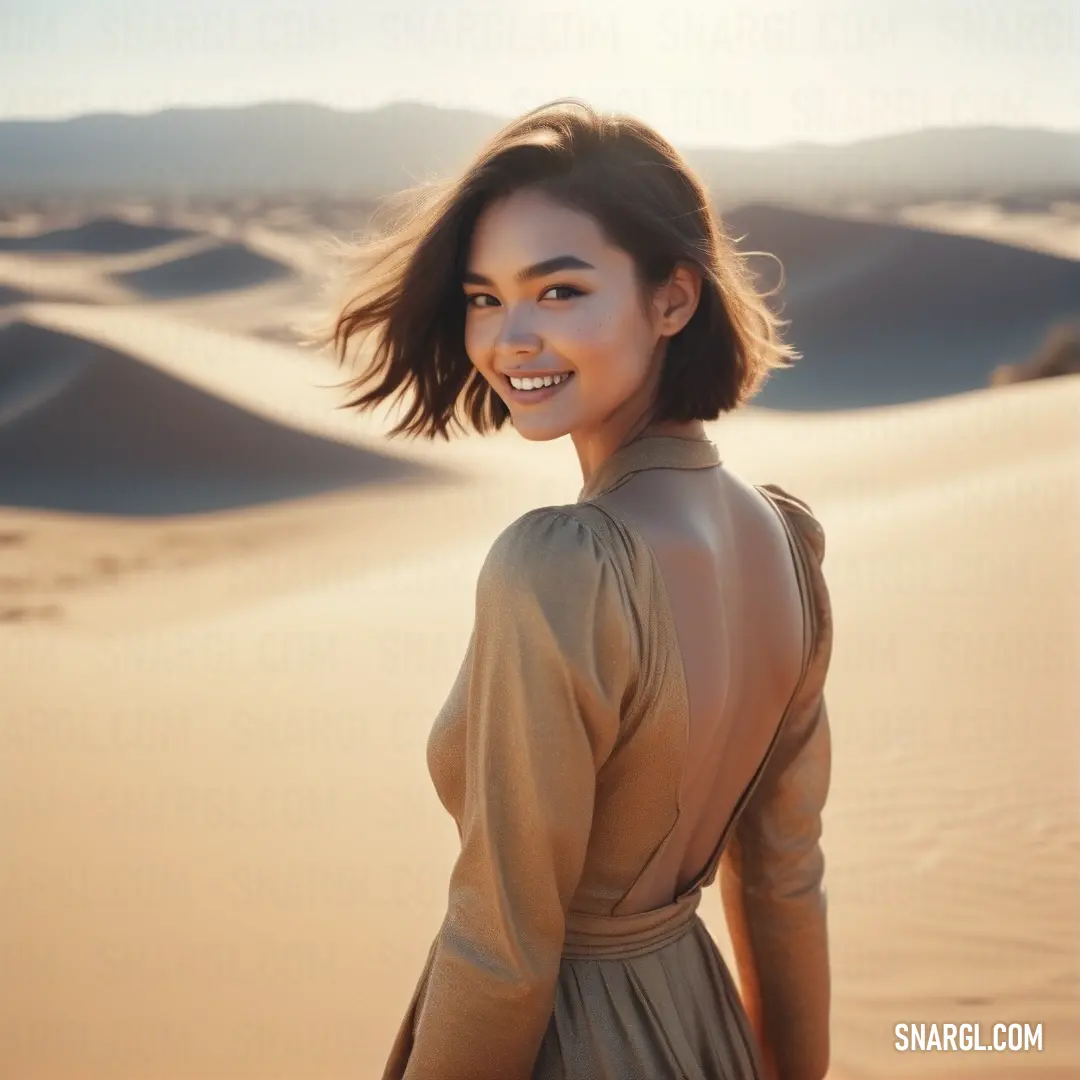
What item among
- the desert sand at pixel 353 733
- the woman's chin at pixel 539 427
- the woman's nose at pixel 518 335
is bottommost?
the desert sand at pixel 353 733

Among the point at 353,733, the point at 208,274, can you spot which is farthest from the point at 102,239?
the point at 353,733

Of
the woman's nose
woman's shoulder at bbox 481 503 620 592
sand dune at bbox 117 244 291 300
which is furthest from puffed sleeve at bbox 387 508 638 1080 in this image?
sand dune at bbox 117 244 291 300

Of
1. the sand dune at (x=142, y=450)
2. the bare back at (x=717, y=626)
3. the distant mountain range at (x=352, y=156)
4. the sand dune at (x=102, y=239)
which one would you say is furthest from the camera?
the distant mountain range at (x=352, y=156)

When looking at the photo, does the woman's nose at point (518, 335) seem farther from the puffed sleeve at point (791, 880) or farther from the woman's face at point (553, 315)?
the puffed sleeve at point (791, 880)

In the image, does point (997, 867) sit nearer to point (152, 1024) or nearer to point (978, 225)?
point (152, 1024)

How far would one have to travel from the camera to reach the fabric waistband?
1.90 meters

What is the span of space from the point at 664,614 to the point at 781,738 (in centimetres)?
60

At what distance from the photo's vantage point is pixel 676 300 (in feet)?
6.81

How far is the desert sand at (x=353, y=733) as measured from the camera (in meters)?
4.22

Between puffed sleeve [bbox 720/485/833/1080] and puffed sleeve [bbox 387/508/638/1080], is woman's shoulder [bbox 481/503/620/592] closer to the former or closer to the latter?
puffed sleeve [bbox 387/508/638/1080]

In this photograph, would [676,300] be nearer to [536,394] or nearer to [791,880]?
[536,394]

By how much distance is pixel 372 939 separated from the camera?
461 cm

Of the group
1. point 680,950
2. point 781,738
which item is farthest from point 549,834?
point 781,738

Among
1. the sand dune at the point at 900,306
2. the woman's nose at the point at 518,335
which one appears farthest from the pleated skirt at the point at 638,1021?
the sand dune at the point at 900,306
